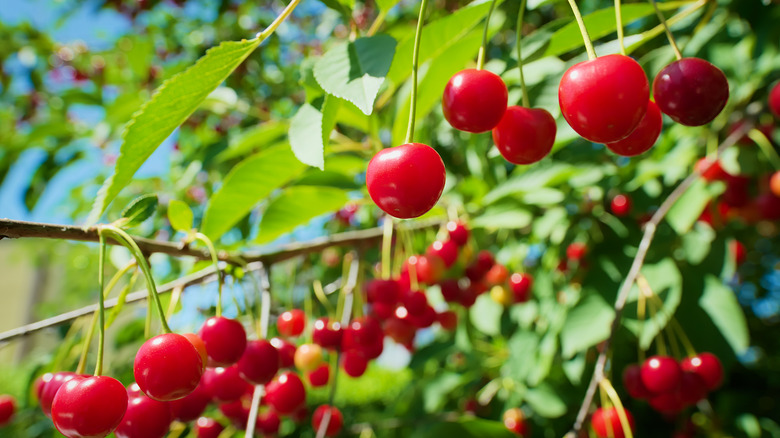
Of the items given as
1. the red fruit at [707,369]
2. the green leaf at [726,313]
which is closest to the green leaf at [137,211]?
the red fruit at [707,369]

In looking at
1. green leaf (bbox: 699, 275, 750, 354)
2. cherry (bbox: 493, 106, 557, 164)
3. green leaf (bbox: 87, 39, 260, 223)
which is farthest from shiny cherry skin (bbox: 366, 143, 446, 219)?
green leaf (bbox: 699, 275, 750, 354)

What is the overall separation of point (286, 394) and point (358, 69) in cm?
79

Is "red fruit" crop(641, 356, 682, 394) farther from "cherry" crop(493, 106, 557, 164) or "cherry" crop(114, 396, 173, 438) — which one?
"cherry" crop(114, 396, 173, 438)

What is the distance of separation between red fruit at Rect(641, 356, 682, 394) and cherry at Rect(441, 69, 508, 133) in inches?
33.0

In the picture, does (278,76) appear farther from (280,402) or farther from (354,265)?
(280,402)

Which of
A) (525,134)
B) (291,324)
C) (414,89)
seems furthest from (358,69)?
(291,324)

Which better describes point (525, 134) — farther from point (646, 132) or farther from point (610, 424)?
point (610, 424)

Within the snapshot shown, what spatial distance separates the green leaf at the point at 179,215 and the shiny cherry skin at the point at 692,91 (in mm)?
793

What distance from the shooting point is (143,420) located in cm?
76

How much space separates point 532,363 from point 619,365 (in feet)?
3.76

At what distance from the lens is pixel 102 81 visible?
310cm

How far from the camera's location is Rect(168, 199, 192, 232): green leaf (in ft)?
3.20

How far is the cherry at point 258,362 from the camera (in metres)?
0.94

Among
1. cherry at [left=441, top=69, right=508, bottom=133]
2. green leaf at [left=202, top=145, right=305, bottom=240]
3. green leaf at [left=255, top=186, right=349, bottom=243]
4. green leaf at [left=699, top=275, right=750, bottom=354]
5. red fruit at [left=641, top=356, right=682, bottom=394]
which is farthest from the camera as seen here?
green leaf at [left=699, top=275, right=750, bottom=354]
